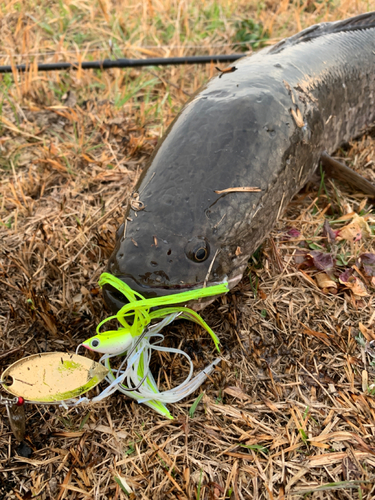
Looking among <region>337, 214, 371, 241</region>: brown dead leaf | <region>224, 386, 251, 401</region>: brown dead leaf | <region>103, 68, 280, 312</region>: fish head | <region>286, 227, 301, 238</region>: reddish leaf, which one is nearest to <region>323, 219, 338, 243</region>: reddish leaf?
<region>337, 214, 371, 241</region>: brown dead leaf

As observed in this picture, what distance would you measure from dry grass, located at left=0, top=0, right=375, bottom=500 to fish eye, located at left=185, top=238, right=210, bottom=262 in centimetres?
42

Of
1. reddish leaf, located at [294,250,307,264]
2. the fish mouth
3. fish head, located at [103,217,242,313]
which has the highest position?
fish head, located at [103,217,242,313]

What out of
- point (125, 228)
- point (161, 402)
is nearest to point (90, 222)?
point (125, 228)

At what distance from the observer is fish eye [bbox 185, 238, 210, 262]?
71.4 inches

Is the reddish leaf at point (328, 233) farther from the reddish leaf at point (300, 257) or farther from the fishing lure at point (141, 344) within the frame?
the fishing lure at point (141, 344)

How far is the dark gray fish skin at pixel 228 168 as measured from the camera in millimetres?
1806

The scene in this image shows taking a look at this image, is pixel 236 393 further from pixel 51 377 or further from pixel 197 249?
pixel 51 377

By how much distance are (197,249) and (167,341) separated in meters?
0.53

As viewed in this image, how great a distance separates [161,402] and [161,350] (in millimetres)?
228

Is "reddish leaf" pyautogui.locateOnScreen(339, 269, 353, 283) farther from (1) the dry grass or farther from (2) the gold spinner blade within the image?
(2) the gold spinner blade

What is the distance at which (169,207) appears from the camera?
186 cm

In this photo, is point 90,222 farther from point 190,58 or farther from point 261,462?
point 190,58

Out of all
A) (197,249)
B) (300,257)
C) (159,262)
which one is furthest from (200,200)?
(300,257)

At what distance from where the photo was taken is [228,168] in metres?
1.99
